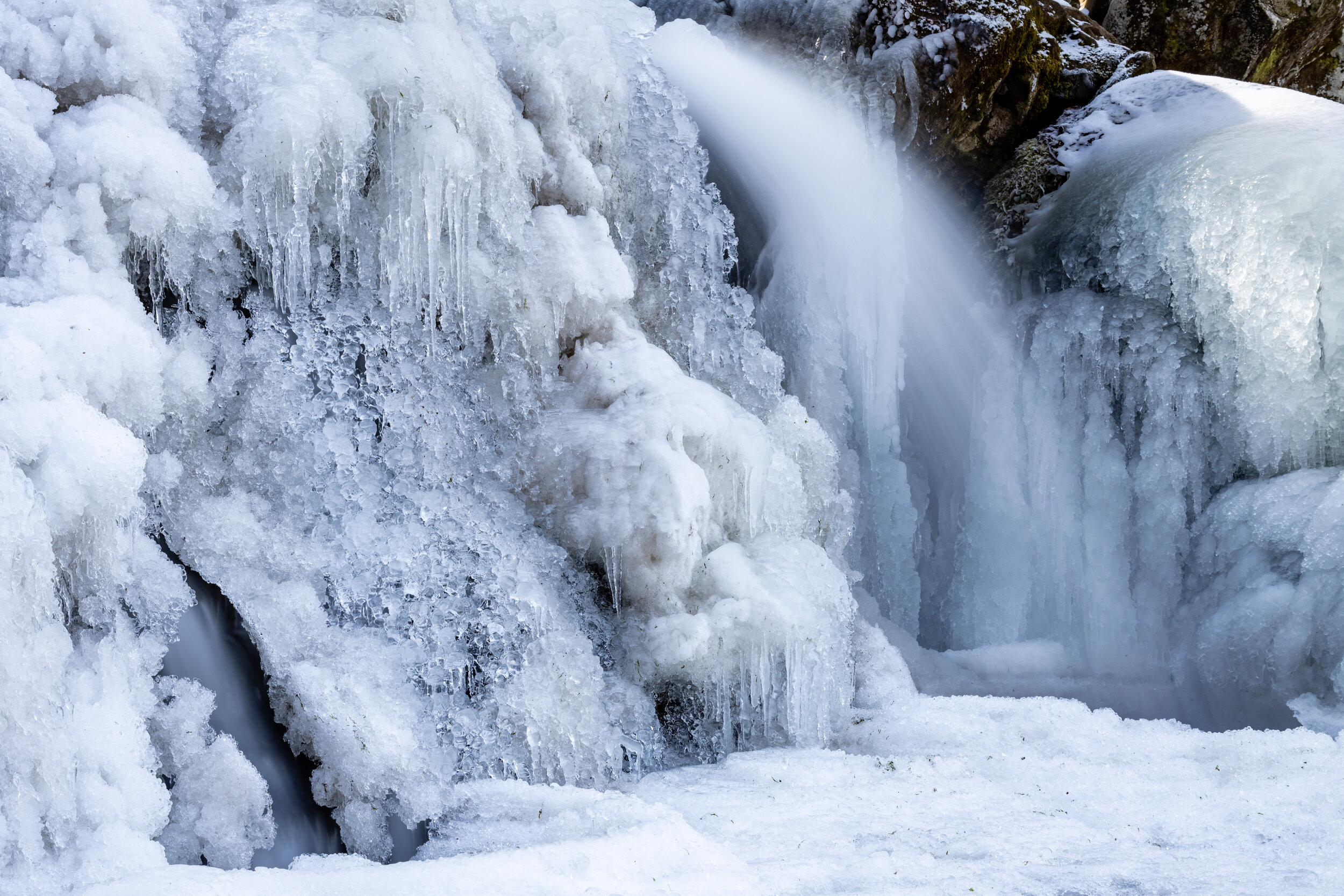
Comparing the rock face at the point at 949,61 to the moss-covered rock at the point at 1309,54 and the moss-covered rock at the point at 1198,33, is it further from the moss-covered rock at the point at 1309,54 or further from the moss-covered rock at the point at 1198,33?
the moss-covered rock at the point at 1309,54

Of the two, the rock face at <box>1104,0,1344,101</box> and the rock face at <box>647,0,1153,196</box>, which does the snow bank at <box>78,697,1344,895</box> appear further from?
the rock face at <box>1104,0,1344,101</box>

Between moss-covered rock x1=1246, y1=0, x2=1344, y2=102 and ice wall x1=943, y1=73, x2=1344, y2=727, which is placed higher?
moss-covered rock x1=1246, y1=0, x2=1344, y2=102

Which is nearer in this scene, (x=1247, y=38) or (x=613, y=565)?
(x=613, y=565)

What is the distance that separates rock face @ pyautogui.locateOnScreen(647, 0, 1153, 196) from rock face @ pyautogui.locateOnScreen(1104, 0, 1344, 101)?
8.02ft

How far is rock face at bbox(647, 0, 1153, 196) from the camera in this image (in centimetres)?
676

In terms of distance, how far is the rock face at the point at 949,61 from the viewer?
6.76 m

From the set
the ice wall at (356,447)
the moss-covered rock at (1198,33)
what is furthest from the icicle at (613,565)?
the moss-covered rock at (1198,33)

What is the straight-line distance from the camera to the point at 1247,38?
972 centimetres

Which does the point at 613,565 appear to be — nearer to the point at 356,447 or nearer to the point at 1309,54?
the point at 356,447

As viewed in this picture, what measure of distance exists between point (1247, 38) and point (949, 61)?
470cm

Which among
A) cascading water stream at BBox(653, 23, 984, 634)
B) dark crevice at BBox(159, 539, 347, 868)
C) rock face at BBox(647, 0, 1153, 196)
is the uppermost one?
rock face at BBox(647, 0, 1153, 196)

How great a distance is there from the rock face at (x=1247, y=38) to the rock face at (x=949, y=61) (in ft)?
8.02

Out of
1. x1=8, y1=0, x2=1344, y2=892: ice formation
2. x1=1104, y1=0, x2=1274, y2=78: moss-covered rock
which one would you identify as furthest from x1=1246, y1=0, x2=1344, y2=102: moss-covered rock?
x1=8, y1=0, x2=1344, y2=892: ice formation

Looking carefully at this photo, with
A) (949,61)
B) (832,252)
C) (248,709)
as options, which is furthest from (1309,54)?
(248,709)
